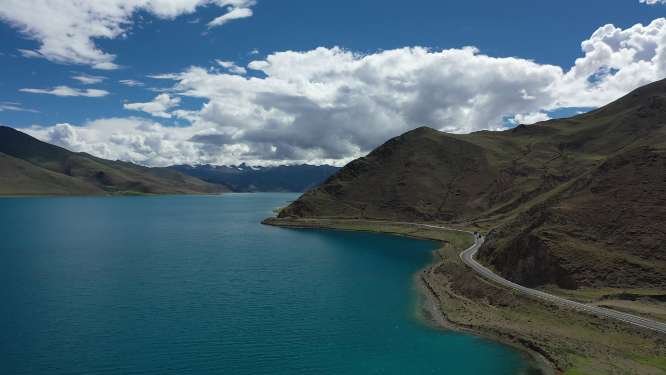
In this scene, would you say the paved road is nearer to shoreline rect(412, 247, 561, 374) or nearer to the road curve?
the road curve

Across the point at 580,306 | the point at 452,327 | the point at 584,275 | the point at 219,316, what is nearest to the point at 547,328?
the point at 580,306

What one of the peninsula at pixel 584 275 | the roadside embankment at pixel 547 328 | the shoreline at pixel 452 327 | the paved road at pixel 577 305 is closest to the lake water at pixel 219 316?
the shoreline at pixel 452 327

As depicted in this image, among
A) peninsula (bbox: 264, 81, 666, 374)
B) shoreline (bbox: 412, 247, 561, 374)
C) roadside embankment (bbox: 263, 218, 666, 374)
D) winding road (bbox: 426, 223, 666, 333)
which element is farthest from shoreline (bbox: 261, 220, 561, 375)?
winding road (bbox: 426, 223, 666, 333)

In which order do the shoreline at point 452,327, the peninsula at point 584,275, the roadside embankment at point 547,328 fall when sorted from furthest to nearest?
the peninsula at point 584,275
the shoreline at point 452,327
the roadside embankment at point 547,328

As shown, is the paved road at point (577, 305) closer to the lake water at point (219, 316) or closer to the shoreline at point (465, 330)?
the shoreline at point (465, 330)

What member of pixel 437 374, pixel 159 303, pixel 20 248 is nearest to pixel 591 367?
pixel 437 374

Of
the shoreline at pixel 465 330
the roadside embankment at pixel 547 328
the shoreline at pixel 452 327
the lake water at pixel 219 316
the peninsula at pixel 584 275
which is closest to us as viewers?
the roadside embankment at pixel 547 328

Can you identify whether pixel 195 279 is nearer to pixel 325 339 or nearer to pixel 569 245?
pixel 325 339

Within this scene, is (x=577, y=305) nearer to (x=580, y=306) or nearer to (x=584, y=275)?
(x=580, y=306)
